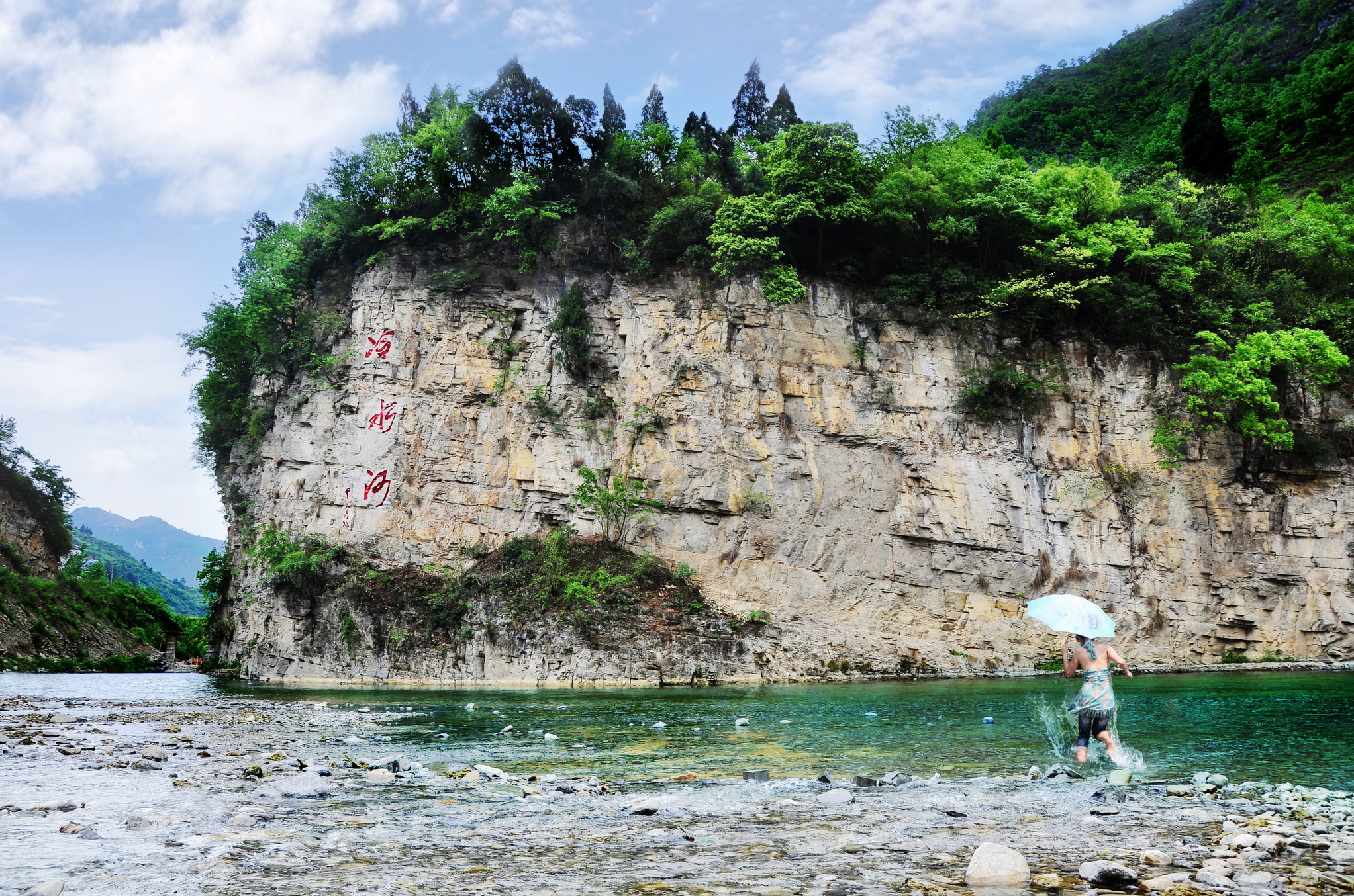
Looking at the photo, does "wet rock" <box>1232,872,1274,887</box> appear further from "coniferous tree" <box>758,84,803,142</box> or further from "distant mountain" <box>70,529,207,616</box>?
"distant mountain" <box>70,529,207,616</box>

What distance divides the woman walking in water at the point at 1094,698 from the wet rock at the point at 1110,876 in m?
5.37

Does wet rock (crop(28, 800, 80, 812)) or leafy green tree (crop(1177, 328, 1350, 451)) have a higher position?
leafy green tree (crop(1177, 328, 1350, 451))

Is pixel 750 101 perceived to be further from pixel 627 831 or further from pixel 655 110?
pixel 627 831

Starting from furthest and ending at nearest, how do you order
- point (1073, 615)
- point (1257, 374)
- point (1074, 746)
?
1. point (1257, 374)
2. point (1074, 746)
3. point (1073, 615)

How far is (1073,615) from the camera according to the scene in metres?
9.56

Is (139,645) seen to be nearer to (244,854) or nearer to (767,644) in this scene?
(767,644)

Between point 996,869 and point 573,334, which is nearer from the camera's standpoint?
point 996,869

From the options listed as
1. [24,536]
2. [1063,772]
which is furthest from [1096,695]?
[24,536]

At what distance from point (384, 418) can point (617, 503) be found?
10.1 meters

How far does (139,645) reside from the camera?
Answer: 2158 inches

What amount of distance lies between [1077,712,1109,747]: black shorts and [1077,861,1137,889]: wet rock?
5514mm

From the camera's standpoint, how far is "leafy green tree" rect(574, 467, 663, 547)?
98.1ft

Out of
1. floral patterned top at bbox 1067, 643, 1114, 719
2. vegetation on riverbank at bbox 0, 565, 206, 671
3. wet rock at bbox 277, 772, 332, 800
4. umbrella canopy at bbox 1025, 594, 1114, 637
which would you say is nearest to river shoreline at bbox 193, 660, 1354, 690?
floral patterned top at bbox 1067, 643, 1114, 719

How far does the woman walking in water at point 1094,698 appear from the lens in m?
9.91
